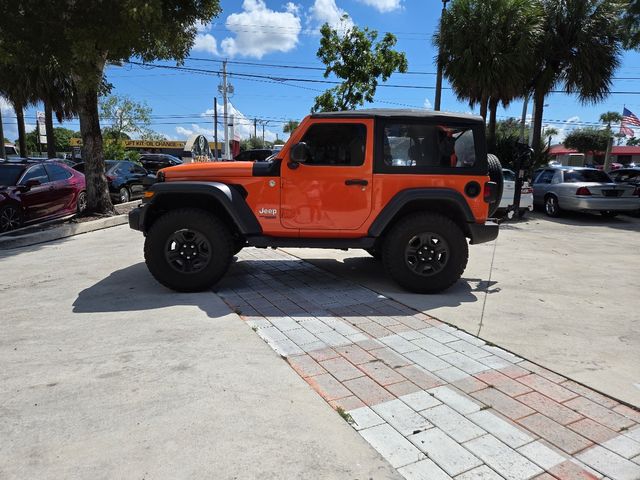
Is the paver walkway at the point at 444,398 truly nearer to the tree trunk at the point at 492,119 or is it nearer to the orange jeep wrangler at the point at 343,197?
the orange jeep wrangler at the point at 343,197

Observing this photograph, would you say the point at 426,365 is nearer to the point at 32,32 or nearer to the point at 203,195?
the point at 203,195

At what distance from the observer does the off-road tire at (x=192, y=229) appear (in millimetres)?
5113

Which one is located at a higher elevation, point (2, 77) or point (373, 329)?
point (2, 77)

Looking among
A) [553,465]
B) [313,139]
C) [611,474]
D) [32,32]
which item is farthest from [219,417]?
[32,32]

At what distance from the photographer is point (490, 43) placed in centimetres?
1542

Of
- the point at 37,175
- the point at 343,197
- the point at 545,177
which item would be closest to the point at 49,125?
the point at 37,175

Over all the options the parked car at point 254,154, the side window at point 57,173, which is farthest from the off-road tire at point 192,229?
the parked car at point 254,154

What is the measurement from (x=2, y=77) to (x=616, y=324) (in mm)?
12124

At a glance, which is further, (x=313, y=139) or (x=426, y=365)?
(x=313, y=139)

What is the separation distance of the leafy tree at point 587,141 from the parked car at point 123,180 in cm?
6743

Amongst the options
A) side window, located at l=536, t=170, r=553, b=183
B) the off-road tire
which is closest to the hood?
the off-road tire

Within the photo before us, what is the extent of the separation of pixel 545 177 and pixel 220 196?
12120 millimetres

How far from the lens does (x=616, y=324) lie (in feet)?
14.7

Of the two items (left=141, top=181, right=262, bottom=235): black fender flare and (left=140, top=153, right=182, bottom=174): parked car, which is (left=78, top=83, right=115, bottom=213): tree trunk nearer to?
(left=141, top=181, right=262, bottom=235): black fender flare
